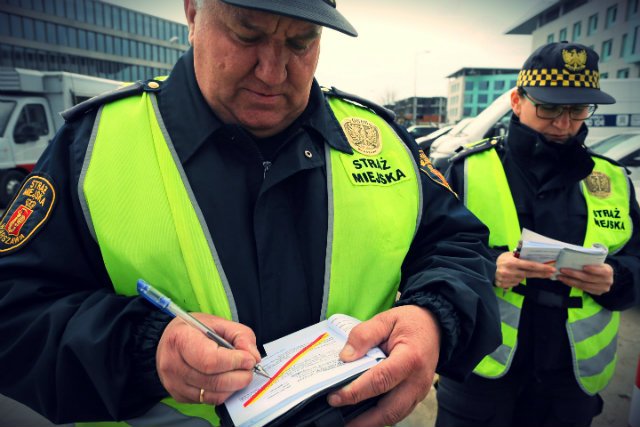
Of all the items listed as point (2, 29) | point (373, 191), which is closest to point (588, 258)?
point (373, 191)

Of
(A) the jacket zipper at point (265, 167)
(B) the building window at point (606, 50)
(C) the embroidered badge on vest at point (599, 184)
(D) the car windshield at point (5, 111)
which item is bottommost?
(C) the embroidered badge on vest at point (599, 184)

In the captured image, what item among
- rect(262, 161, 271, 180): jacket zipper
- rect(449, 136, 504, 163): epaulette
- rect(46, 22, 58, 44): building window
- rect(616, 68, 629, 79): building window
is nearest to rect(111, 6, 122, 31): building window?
rect(46, 22, 58, 44): building window

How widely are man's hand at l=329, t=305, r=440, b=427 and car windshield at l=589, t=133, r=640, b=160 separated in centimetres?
459

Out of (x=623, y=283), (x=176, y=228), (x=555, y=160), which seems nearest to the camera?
(x=176, y=228)

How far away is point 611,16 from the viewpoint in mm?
29266

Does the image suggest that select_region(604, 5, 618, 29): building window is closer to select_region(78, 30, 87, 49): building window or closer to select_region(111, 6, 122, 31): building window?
select_region(111, 6, 122, 31): building window

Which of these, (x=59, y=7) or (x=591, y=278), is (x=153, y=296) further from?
(x=59, y=7)

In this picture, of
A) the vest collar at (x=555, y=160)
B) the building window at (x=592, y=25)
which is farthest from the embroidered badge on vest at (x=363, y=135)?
the building window at (x=592, y=25)

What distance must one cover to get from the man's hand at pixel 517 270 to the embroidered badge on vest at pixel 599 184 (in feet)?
1.71

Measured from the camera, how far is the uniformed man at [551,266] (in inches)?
76.8

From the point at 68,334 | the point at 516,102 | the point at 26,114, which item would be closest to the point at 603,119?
the point at 516,102

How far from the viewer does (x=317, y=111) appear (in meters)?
1.39

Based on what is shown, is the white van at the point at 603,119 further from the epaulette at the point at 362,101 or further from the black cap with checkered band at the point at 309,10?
the black cap with checkered band at the point at 309,10

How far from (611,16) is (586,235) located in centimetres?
3527
